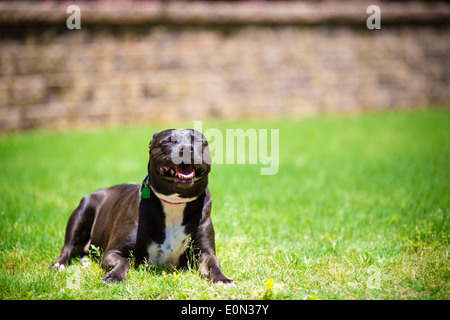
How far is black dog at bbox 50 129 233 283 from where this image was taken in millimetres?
3387

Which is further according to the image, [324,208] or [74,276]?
[324,208]

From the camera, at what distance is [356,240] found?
4.63m

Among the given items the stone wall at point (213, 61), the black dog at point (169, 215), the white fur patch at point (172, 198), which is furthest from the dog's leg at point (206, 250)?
the stone wall at point (213, 61)

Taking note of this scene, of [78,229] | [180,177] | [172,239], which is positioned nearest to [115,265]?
[172,239]

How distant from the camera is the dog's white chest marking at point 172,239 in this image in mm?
3620

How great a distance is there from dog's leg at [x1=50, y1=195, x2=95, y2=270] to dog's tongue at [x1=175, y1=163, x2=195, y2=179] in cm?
146

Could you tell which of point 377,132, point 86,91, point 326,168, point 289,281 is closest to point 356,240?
point 289,281

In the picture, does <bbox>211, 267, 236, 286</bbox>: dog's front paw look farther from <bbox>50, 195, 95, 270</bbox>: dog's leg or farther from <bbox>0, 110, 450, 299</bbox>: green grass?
<bbox>50, 195, 95, 270</bbox>: dog's leg

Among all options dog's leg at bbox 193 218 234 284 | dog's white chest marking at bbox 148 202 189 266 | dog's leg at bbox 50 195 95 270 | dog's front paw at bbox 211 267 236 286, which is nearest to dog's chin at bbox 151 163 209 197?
dog's white chest marking at bbox 148 202 189 266

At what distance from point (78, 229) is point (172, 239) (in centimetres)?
117

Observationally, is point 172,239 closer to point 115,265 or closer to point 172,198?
point 172,198

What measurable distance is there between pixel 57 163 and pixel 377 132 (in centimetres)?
795
